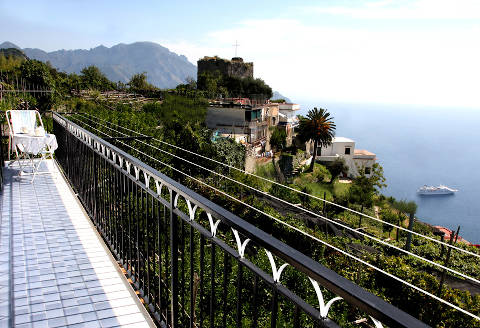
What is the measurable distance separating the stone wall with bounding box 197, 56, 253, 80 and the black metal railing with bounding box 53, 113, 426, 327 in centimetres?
5472

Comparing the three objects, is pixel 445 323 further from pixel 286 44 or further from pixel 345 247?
pixel 286 44

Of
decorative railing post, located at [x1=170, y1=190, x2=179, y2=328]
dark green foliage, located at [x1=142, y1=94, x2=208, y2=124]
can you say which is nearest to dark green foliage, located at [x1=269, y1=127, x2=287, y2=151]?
dark green foliage, located at [x1=142, y1=94, x2=208, y2=124]

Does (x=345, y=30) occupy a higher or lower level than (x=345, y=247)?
higher

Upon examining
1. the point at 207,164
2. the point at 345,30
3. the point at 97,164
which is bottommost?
the point at 207,164

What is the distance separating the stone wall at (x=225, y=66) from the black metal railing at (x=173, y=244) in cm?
5472

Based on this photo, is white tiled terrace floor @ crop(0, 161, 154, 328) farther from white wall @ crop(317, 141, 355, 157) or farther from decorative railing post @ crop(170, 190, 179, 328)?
white wall @ crop(317, 141, 355, 157)

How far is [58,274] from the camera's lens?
8.62 feet

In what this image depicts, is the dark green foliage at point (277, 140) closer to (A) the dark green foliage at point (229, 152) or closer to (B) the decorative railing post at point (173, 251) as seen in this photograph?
(A) the dark green foliage at point (229, 152)

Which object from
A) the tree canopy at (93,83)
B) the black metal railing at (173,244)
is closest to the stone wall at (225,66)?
the tree canopy at (93,83)

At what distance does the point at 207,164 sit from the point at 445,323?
16978mm

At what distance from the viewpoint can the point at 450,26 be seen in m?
90.1

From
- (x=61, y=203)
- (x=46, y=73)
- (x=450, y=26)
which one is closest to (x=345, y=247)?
(x=61, y=203)

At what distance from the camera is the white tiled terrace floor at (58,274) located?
7.00 feet

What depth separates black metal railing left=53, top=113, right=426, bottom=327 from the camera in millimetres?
848
